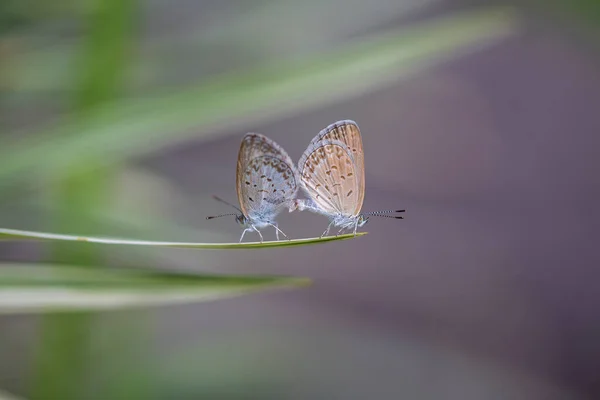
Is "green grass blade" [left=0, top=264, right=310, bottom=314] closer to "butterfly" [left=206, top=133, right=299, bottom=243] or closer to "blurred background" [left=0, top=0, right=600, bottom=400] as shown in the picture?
"blurred background" [left=0, top=0, right=600, bottom=400]

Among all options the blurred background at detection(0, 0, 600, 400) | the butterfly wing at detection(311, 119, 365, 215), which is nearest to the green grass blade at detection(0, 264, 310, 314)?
the blurred background at detection(0, 0, 600, 400)

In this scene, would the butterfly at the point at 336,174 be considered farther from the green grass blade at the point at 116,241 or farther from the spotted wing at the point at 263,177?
the green grass blade at the point at 116,241

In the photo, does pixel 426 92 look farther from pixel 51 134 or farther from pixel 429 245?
pixel 51 134

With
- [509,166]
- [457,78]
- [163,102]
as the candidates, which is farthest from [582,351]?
[163,102]

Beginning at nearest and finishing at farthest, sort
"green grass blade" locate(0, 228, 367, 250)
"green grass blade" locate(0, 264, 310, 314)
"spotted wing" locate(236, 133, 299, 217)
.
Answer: "green grass blade" locate(0, 228, 367, 250)
"green grass blade" locate(0, 264, 310, 314)
"spotted wing" locate(236, 133, 299, 217)

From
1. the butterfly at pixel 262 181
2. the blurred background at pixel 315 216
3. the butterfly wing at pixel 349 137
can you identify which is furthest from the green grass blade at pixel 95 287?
the butterfly wing at pixel 349 137

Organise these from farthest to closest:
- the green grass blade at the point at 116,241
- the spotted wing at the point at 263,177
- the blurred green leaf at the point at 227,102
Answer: the spotted wing at the point at 263,177 → the blurred green leaf at the point at 227,102 → the green grass blade at the point at 116,241

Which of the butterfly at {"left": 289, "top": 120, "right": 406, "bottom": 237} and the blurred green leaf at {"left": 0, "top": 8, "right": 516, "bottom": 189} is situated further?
the butterfly at {"left": 289, "top": 120, "right": 406, "bottom": 237}
